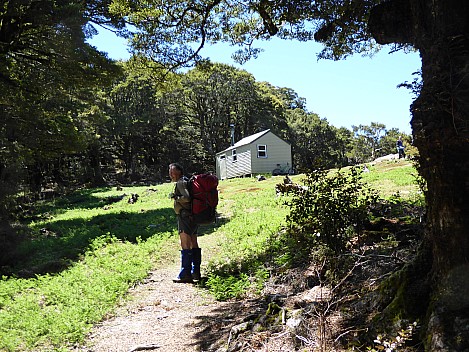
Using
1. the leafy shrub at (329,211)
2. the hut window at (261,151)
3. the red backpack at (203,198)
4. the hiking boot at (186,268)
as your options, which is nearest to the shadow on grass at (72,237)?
the hiking boot at (186,268)

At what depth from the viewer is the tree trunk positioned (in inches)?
91.8

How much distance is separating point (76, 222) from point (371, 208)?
11.8 meters

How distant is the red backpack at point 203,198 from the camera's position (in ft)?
20.0

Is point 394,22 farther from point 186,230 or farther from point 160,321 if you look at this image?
point 160,321

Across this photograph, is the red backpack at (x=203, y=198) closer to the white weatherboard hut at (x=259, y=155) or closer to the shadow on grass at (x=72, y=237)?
the shadow on grass at (x=72, y=237)

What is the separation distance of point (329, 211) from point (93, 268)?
5276 millimetres

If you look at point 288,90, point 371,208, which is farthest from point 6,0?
point 288,90

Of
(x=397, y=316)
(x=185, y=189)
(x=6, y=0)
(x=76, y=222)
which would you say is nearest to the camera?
(x=397, y=316)

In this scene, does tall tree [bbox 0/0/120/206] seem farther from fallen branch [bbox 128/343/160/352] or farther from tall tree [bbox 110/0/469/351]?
tall tree [bbox 110/0/469/351]

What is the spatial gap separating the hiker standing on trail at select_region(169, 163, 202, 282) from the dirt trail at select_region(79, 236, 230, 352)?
0.80 ft

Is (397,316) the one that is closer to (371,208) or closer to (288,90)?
(371,208)

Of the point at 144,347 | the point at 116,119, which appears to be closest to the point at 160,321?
the point at 144,347

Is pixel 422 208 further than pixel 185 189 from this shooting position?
No

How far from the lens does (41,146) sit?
15039 millimetres
